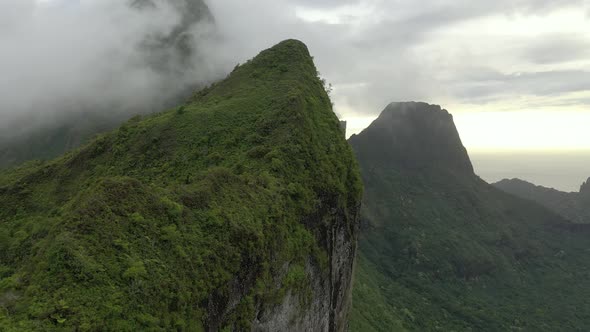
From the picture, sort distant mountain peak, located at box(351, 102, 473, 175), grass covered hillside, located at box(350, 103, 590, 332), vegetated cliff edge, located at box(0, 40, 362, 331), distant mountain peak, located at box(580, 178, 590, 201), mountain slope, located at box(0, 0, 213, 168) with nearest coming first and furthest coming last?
vegetated cliff edge, located at box(0, 40, 362, 331) → grass covered hillside, located at box(350, 103, 590, 332) → mountain slope, located at box(0, 0, 213, 168) → distant mountain peak, located at box(351, 102, 473, 175) → distant mountain peak, located at box(580, 178, 590, 201)

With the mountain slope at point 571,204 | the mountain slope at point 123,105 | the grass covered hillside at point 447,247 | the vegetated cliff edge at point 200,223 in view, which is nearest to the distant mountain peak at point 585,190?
the mountain slope at point 571,204

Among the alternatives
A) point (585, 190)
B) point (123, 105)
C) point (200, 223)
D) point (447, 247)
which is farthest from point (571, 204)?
point (200, 223)

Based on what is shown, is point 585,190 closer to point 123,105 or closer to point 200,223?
point 123,105

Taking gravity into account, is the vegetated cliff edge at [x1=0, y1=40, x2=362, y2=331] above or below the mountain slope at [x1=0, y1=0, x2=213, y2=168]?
below

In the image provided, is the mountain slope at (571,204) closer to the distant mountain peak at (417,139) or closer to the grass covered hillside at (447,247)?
the grass covered hillside at (447,247)

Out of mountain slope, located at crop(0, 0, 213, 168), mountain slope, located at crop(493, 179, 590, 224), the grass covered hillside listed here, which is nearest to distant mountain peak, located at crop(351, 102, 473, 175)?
the grass covered hillside

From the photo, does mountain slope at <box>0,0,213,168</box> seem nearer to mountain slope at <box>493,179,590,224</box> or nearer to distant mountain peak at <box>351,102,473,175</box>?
distant mountain peak at <box>351,102,473,175</box>

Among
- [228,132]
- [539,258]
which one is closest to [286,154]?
[228,132]
